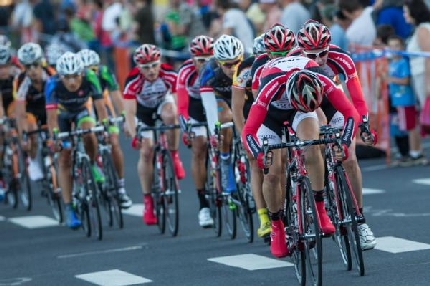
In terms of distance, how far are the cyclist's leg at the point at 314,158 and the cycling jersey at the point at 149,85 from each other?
503 cm

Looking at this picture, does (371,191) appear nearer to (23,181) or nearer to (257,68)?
(23,181)

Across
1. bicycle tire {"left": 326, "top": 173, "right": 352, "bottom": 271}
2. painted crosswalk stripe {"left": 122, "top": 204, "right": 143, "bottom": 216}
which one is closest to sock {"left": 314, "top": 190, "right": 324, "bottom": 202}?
bicycle tire {"left": 326, "top": 173, "right": 352, "bottom": 271}

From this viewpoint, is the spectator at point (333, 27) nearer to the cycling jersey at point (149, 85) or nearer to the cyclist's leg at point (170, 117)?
the cyclist's leg at point (170, 117)

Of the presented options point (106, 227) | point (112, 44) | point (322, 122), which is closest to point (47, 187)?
point (106, 227)

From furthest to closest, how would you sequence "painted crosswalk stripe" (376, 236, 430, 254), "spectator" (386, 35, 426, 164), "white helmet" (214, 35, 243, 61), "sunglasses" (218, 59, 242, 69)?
Answer: "spectator" (386, 35, 426, 164) → "sunglasses" (218, 59, 242, 69) → "white helmet" (214, 35, 243, 61) → "painted crosswalk stripe" (376, 236, 430, 254)

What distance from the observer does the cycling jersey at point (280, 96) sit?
36.8ft

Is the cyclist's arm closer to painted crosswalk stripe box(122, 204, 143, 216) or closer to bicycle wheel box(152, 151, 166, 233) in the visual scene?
bicycle wheel box(152, 151, 166, 233)

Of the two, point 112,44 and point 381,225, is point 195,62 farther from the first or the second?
point 112,44

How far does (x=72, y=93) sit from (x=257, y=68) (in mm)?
4462

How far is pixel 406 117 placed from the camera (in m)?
19.4

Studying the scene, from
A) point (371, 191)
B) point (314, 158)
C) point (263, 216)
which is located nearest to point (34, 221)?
point (371, 191)

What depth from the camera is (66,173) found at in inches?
676

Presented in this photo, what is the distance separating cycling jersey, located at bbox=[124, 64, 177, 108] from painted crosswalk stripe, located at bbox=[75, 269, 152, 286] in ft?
10.6

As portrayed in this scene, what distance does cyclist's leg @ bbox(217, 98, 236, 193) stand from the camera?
49.9 feet
